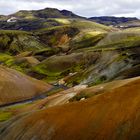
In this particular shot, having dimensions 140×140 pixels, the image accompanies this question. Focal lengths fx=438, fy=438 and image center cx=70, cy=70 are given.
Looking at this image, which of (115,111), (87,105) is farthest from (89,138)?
(87,105)

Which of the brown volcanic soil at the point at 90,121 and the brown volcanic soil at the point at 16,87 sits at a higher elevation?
the brown volcanic soil at the point at 90,121

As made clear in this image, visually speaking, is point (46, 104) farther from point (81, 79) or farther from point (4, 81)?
point (81, 79)

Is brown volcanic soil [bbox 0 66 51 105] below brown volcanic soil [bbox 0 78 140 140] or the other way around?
below

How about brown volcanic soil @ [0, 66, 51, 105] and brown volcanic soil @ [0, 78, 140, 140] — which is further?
brown volcanic soil @ [0, 66, 51, 105]

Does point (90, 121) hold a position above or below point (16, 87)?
above

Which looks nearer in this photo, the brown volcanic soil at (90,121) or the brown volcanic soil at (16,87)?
the brown volcanic soil at (90,121)
